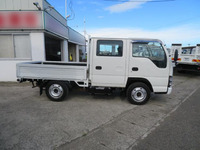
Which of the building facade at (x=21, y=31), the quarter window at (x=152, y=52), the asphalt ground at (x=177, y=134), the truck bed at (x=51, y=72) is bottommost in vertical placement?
the asphalt ground at (x=177, y=134)

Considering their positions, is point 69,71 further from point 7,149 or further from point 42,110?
point 7,149

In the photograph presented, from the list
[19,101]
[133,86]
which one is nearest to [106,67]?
[133,86]

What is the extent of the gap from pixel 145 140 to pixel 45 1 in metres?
8.89

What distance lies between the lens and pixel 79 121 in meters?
3.31

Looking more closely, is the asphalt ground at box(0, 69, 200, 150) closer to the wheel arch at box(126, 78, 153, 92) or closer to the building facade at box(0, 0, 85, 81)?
the wheel arch at box(126, 78, 153, 92)

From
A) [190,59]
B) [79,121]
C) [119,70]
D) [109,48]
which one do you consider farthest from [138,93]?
[190,59]

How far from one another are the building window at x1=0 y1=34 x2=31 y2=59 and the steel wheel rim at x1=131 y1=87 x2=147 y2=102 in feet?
21.7

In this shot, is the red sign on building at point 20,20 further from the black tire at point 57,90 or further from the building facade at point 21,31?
the black tire at point 57,90

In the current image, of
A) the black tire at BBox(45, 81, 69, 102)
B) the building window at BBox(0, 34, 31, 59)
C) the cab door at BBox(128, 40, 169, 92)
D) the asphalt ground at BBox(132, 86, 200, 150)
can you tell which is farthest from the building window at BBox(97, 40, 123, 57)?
the building window at BBox(0, 34, 31, 59)

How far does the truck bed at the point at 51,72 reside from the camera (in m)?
4.32

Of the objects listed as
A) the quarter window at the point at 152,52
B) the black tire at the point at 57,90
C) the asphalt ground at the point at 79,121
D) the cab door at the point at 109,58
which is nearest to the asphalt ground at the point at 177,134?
the asphalt ground at the point at 79,121

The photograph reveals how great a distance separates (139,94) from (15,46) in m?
7.57

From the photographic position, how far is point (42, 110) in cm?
394

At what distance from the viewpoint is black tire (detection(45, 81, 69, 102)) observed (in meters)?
4.54
